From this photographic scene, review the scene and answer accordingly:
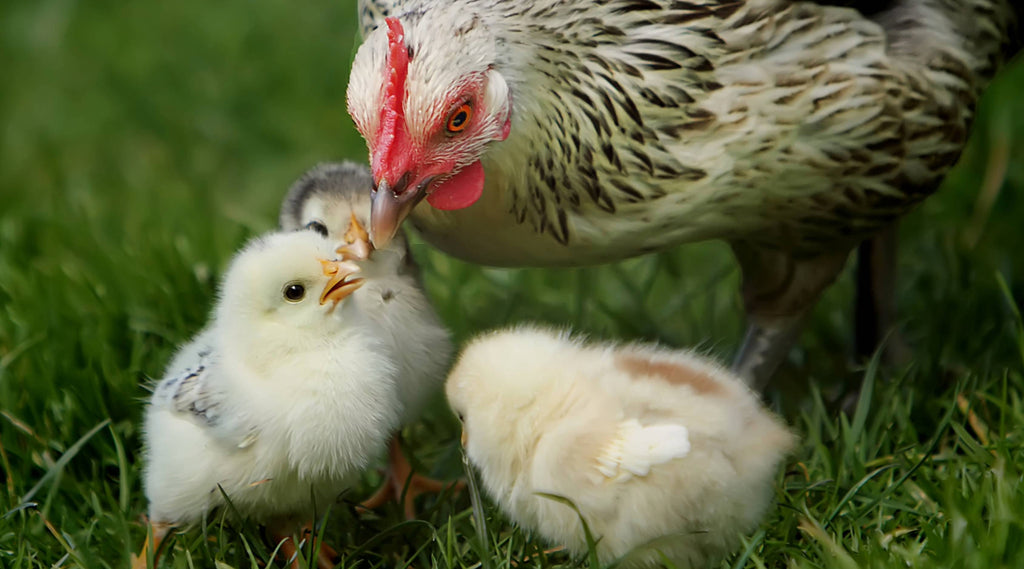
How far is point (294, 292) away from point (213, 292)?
1070mm

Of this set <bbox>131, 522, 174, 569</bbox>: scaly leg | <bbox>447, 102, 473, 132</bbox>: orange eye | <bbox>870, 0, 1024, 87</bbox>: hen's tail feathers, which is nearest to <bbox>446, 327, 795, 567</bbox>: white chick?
<bbox>447, 102, 473, 132</bbox>: orange eye

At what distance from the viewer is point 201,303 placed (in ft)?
10.7

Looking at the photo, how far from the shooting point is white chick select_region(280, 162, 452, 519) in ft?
8.27

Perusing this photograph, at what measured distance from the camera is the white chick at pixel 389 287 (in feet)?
8.27

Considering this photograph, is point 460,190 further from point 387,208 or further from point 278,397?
point 278,397

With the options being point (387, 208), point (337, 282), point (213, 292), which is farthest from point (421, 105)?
point (213, 292)

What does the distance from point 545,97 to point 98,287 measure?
1.55 meters

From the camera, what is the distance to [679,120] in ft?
8.14

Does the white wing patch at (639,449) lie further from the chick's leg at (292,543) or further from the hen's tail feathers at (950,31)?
the hen's tail feathers at (950,31)

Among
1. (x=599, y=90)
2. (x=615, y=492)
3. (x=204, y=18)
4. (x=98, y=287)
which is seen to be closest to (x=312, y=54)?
(x=204, y=18)

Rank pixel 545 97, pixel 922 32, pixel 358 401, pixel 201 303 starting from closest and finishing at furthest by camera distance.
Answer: pixel 358 401
pixel 545 97
pixel 922 32
pixel 201 303

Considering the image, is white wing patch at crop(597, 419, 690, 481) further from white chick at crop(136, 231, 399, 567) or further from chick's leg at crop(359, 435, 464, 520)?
chick's leg at crop(359, 435, 464, 520)

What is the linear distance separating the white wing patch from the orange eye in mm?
646

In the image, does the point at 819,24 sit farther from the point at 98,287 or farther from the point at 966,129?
the point at 98,287
